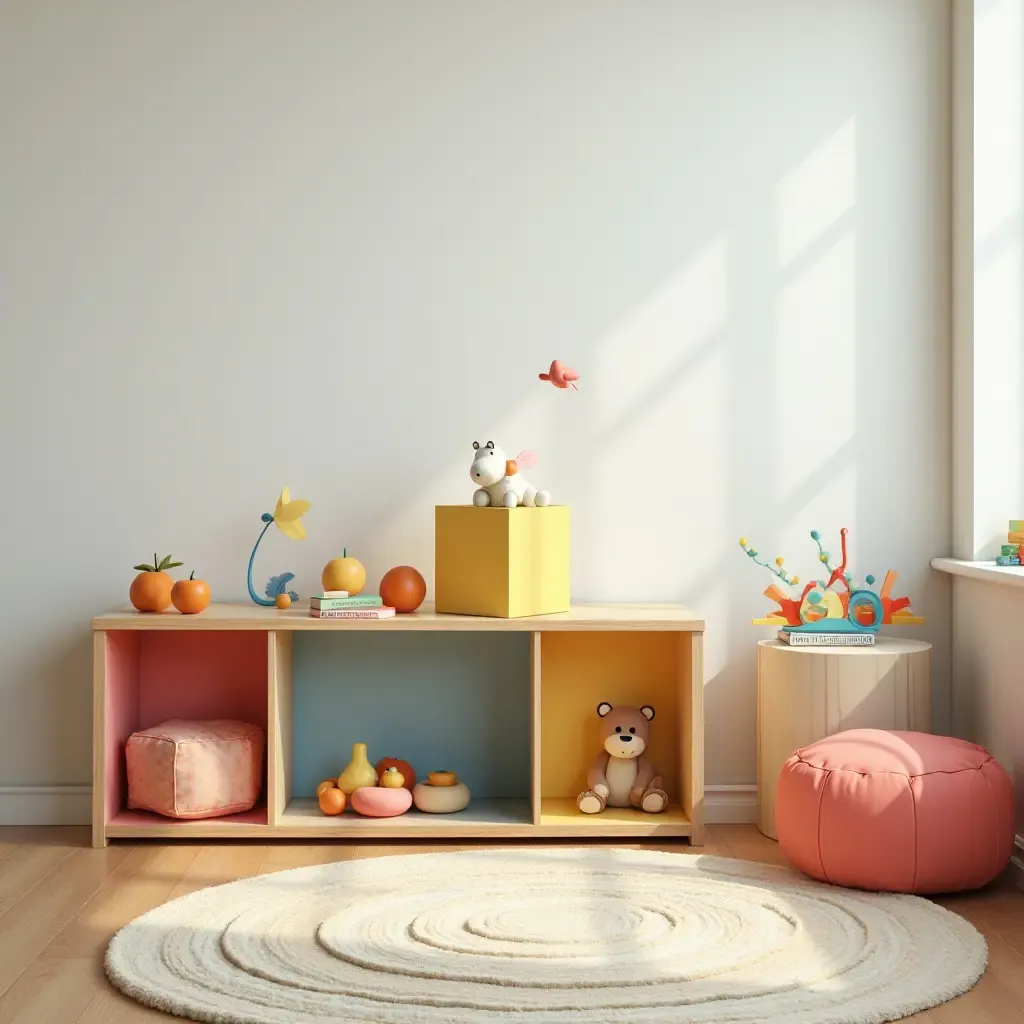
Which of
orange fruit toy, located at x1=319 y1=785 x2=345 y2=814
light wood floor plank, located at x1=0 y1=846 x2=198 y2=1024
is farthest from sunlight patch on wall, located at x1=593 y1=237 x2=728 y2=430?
light wood floor plank, located at x1=0 y1=846 x2=198 y2=1024

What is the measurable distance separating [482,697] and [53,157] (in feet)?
5.75

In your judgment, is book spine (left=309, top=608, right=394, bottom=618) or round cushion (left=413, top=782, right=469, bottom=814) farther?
round cushion (left=413, top=782, right=469, bottom=814)

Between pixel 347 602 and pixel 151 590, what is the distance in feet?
1.52

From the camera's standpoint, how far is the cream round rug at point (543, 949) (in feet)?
6.38

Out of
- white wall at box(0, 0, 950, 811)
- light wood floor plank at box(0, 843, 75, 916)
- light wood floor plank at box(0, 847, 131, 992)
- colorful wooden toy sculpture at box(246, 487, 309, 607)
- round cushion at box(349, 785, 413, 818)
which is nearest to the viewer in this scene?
light wood floor plank at box(0, 847, 131, 992)

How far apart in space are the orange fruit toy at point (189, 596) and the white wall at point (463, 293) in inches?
10.2

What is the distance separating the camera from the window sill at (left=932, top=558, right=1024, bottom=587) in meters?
2.81

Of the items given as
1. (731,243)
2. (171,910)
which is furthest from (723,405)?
(171,910)

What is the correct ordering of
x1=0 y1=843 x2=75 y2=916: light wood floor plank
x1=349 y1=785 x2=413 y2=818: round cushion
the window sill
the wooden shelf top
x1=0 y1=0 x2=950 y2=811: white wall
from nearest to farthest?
x1=0 y1=843 x2=75 y2=916: light wood floor plank
the window sill
the wooden shelf top
x1=349 y1=785 x2=413 y2=818: round cushion
x1=0 y1=0 x2=950 y2=811: white wall

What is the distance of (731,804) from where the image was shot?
129 inches

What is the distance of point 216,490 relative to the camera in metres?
3.28

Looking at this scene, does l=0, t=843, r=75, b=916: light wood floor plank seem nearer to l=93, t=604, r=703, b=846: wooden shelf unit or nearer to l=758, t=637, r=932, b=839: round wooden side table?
l=93, t=604, r=703, b=846: wooden shelf unit

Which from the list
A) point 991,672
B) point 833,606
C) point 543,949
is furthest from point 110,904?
point 991,672

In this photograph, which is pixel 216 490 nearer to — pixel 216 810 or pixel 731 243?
pixel 216 810
